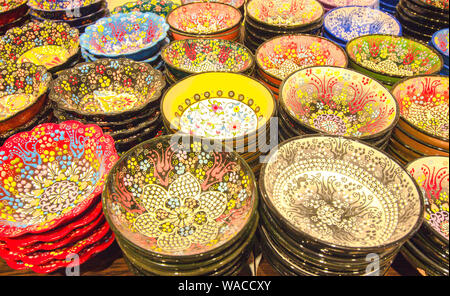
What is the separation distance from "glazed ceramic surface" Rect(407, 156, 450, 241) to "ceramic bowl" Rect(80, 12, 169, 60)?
1867 mm

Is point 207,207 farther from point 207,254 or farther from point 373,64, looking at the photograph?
point 373,64

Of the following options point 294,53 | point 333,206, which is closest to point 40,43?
point 294,53

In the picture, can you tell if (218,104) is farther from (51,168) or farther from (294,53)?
(51,168)

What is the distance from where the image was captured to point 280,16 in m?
2.70

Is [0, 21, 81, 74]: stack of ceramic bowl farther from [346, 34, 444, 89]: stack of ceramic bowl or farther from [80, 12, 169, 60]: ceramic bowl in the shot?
[346, 34, 444, 89]: stack of ceramic bowl

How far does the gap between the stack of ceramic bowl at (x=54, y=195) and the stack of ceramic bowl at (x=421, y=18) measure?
2.32m

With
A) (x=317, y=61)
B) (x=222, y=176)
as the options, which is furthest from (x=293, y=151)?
(x=317, y=61)

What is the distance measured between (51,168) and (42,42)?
1.40m

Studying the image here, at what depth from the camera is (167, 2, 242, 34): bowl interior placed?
257cm

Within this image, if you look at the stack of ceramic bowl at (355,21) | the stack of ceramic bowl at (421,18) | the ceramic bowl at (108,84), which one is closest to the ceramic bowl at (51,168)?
the ceramic bowl at (108,84)

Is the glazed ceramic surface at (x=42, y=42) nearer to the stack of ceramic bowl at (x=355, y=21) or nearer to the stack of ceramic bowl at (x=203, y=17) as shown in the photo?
the stack of ceramic bowl at (x=203, y=17)

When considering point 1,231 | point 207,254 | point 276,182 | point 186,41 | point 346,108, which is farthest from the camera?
point 186,41

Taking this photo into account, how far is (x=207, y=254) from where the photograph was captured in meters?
1.02

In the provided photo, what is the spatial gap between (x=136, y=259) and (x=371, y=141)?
1119mm
